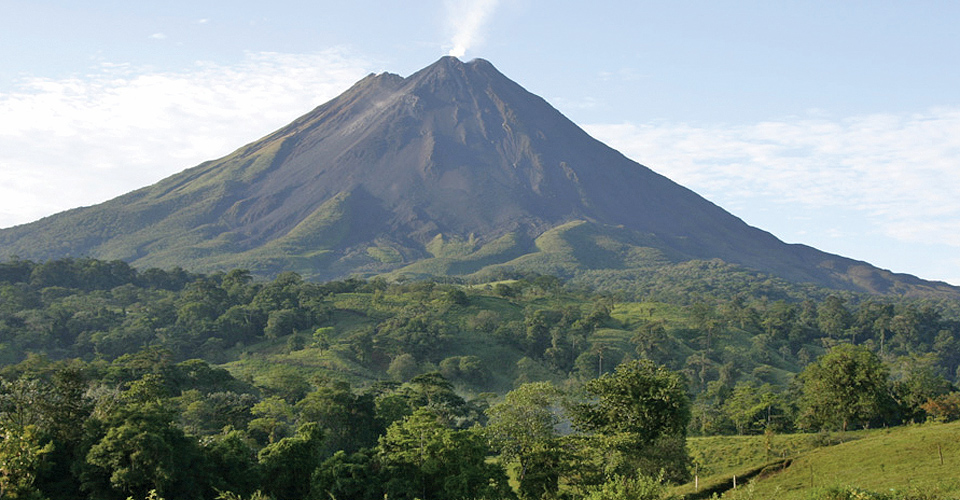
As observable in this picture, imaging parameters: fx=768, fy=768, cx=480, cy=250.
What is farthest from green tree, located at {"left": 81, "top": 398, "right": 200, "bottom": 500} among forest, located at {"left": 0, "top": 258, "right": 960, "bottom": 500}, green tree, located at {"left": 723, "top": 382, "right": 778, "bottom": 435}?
green tree, located at {"left": 723, "top": 382, "right": 778, "bottom": 435}

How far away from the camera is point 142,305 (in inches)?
3853

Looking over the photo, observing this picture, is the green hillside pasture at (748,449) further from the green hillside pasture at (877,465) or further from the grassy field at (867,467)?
the green hillside pasture at (877,465)

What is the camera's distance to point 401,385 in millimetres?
64375

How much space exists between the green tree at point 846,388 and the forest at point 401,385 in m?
0.13

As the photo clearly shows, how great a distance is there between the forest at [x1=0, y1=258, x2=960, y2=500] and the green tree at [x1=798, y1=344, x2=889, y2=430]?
0.13 meters

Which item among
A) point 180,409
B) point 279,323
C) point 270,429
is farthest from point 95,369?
point 279,323

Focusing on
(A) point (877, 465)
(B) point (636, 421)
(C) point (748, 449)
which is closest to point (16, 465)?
(B) point (636, 421)

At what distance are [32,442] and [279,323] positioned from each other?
6217cm

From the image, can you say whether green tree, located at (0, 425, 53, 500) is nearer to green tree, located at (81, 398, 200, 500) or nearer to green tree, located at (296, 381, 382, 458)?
green tree, located at (81, 398, 200, 500)

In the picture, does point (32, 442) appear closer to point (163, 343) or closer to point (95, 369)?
point (95, 369)

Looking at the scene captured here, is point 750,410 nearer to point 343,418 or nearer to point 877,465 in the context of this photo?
point 877,465

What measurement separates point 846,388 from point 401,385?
1334 inches

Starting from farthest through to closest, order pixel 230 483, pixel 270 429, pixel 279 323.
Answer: pixel 279 323
pixel 270 429
pixel 230 483

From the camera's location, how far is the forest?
106 ft
